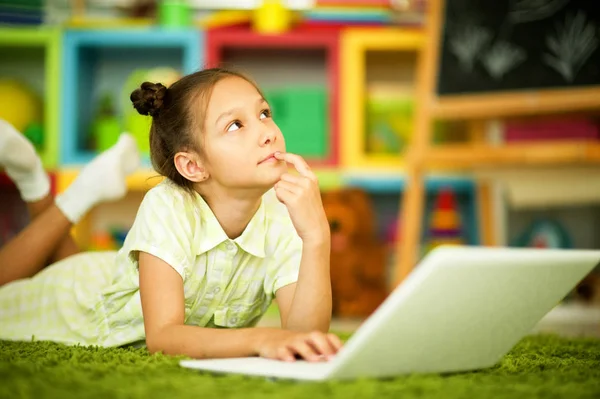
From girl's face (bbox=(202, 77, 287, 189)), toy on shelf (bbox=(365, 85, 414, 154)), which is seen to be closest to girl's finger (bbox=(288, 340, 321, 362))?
girl's face (bbox=(202, 77, 287, 189))

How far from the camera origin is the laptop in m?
0.69

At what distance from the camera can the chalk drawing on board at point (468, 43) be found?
2307 millimetres

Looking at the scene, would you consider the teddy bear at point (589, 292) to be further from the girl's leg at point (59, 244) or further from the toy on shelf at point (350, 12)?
the girl's leg at point (59, 244)

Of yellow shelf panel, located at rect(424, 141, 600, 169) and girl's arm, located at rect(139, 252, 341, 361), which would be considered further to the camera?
yellow shelf panel, located at rect(424, 141, 600, 169)

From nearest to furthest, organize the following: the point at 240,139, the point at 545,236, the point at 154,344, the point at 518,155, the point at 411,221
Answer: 1. the point at 154,344
2. the point at 240,139
3. the point at 518,155
4. the point at 411,221
5. the point at 545,236

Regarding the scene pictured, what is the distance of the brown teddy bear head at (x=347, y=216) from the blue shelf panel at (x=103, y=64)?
0.62 m

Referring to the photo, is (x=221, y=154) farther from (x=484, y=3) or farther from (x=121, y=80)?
(x=121, y=80)

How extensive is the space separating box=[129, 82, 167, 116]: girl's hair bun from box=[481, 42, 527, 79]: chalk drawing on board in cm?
136

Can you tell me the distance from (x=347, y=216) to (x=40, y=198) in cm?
119

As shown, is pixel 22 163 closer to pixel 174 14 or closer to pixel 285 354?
pixel 285 354

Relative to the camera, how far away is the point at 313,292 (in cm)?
103

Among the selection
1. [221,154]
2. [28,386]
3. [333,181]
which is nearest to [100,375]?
[28,386]

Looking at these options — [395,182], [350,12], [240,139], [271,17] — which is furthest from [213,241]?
[350,12]

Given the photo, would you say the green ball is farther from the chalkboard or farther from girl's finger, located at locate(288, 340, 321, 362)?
girl's finger, located at locate(288, 340, 321, 362)
